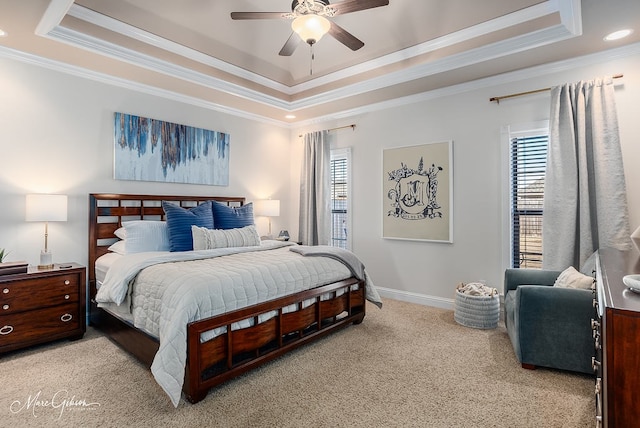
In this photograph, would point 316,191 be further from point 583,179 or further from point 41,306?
point 41,306

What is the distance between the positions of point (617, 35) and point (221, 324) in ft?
12.8

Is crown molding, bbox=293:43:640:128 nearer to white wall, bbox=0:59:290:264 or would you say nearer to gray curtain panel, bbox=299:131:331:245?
gray curtain panel, bbox=299:131:331:245

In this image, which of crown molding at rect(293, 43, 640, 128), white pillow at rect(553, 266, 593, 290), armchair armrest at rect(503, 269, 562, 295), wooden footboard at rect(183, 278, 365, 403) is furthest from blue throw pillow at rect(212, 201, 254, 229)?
white pillow at rect(553, 266, 593, 290)

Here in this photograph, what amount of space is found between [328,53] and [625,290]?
3.68 m

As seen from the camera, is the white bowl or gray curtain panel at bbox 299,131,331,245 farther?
gray curtain panel at bbox 299,131,331,245

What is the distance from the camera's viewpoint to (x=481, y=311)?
11.2ft

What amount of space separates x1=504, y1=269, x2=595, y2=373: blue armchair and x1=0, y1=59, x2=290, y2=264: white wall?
3.91 metres

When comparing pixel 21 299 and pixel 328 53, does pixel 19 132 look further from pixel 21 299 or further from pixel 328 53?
pixel 328 53

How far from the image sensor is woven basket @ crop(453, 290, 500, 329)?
3396 millimetres

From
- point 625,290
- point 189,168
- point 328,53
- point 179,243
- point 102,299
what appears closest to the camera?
point 625,290

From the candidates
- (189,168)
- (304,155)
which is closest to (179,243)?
(189,168)

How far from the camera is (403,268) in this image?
4.48 m

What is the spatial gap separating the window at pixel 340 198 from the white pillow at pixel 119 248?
2826mm

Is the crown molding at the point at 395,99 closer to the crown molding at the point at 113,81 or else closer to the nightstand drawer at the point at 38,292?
the crown molding at the point at 113,81
